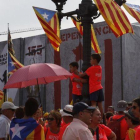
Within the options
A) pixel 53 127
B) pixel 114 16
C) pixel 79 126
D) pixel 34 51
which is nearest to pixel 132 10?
pixel 114 16

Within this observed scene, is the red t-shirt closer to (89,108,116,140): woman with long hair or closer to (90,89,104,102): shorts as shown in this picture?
(89,108,116,140): woman with long hair

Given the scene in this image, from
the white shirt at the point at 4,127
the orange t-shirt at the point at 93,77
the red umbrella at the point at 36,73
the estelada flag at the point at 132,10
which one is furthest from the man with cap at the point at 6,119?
the estelada flag at the point at 132,10

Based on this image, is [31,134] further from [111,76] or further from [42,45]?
[42,45]

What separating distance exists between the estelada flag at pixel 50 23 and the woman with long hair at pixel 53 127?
384 cm

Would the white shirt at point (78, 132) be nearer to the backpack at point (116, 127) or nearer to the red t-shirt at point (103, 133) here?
the red t-shirt at point (103, 133)

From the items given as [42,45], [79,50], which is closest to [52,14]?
[79,50]

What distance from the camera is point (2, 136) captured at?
26.8 feet

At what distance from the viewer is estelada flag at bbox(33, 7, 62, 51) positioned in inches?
457

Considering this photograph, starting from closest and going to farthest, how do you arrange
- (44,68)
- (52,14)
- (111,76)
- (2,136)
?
(2,136) → (44,68) → (52,14) → (111,76)

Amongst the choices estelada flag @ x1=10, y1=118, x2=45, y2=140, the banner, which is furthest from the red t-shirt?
the banner

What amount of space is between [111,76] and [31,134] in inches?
875

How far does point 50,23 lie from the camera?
38.0 feet

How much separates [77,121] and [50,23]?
5946mm

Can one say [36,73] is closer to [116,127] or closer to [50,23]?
[116,127]
